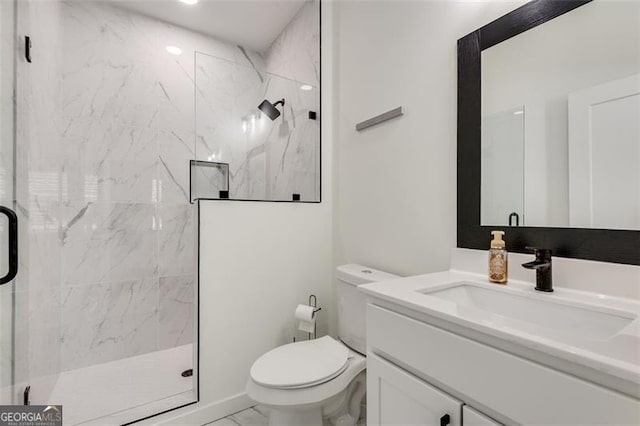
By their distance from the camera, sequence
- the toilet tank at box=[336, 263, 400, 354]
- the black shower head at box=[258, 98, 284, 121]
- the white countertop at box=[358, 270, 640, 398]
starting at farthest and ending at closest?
the black shower head at box=[258, 98, 284, 121]
the toilet tank at box=[336, 263, 400, 354]
the white countertop at box=[358, 270, 640, 398]

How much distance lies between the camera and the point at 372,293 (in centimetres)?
95

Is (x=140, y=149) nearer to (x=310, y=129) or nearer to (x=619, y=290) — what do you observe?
(x=310, y=129)

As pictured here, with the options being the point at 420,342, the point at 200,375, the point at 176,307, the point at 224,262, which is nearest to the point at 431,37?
the point at 420,342

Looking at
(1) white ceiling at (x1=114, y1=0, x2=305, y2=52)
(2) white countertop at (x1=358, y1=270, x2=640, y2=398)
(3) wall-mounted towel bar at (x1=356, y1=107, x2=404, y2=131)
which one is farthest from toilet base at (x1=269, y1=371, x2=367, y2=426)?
(1) white ceiling at (x1=114, y1=0, x2=305, y2=52)

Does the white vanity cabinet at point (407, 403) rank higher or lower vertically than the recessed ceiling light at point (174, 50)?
lower

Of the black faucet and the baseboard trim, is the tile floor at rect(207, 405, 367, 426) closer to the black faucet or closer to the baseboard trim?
the baseboard trim

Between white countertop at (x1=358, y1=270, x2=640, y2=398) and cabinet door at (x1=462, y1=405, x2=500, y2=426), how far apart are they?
167 mm

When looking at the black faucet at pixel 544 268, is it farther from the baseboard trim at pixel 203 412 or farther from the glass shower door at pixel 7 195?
the glass shower door at pixel 7 195

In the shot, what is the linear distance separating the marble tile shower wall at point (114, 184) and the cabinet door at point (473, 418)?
1777mm

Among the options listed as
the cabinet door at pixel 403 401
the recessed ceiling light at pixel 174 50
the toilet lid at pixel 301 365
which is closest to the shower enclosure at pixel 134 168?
the recessed ceiling light at pixel 174 50

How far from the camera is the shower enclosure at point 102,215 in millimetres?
1528

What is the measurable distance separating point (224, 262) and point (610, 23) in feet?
5.75

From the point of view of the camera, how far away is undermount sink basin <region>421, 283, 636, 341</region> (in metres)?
0.73

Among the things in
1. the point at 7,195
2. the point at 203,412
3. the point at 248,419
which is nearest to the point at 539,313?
the point at 248,419
